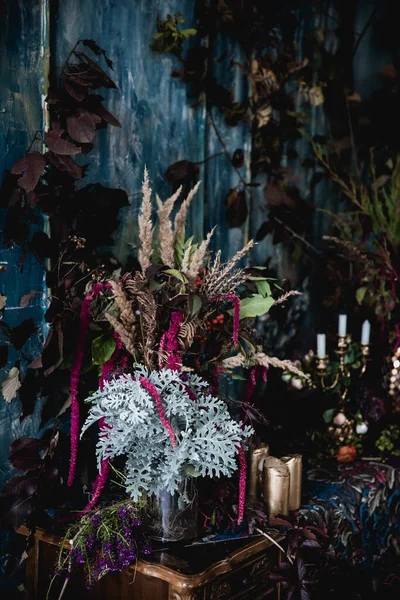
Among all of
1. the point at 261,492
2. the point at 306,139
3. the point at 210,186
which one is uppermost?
the point at 306,139

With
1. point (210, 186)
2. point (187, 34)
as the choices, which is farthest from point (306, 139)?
point (187, 34)

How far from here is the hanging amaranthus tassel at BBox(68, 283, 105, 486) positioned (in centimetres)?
163

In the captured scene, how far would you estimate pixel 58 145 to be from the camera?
164cm

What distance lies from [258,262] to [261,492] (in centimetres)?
106

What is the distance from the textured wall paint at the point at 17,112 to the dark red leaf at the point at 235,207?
2.89 feet

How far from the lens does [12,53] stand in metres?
1.70

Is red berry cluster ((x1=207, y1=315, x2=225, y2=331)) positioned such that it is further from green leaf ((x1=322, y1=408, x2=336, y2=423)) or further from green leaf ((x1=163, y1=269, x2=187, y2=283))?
green leaf ((x1=322, y1=408, x2=336, y2=423))

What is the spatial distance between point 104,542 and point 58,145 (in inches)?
36.9

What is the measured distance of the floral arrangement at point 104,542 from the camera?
5.09 feet

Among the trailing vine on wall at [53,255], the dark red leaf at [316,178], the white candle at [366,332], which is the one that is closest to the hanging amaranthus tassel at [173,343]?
the trailing vine on wall at [53,255]

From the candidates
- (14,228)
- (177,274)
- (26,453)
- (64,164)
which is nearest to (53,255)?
(14,228)

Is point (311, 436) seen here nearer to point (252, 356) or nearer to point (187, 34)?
point (252, 356)

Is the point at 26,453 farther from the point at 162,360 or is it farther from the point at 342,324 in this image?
the point at 342,324

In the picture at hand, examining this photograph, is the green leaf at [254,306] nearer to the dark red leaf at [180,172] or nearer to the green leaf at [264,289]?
the green leaf at [264,289]
